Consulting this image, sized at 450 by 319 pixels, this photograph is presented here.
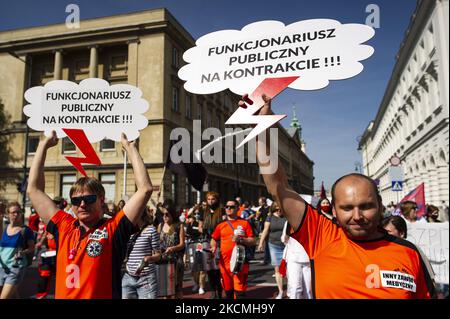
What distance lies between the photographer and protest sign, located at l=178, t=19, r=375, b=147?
1.98 m

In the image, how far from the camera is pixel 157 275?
4.44 meters

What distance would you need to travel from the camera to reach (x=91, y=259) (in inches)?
89.0

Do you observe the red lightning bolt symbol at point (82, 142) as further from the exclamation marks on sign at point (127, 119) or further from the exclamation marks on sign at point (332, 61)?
the exclamation marks on sign at point (332, 61)

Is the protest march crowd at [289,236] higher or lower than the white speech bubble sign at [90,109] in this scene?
lower

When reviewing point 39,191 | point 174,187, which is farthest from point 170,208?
point 174,187

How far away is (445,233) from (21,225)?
23.4ft

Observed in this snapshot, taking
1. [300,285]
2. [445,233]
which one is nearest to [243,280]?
[300,285]

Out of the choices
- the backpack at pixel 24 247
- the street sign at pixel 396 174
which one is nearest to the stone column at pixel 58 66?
the backpack at pixel 24 247

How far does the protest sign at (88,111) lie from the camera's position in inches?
111

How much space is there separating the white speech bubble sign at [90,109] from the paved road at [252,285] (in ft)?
15.5

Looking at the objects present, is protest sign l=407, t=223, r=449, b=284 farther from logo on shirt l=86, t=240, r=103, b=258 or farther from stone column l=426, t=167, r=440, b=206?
stone column l=426, t=167, r=440, b=206

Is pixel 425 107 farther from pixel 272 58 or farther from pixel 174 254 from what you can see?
pixel 272 58

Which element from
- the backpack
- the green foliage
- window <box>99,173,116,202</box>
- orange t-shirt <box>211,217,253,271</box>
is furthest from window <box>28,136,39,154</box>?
orange t-shirt <box>211,217,253,271</box>
